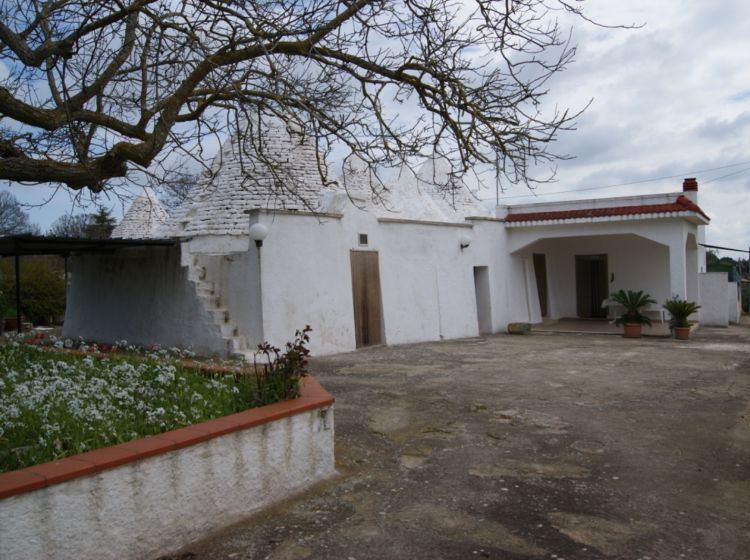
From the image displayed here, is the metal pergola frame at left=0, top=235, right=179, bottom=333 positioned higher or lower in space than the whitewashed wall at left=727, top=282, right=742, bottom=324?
higher

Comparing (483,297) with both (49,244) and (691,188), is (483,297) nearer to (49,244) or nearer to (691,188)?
(691,188)

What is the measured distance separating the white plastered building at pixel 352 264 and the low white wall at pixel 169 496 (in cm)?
411

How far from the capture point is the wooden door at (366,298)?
13.2 m

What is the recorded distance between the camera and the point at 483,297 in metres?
17.2

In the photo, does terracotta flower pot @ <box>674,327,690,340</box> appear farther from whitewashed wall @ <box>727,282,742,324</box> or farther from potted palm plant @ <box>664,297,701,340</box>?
whitewashed wall @ <box>727,282,742,324</box>

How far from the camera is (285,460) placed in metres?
4.60

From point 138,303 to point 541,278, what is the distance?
11991mm

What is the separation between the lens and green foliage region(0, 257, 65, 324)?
72.5 ft

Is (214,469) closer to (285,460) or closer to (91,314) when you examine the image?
(285,460)

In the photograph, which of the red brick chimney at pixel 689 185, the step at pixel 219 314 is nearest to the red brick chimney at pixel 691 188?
the red brick chimney at pixel 689 185

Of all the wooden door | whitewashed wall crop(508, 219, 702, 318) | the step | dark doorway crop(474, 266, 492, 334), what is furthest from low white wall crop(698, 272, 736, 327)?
the step

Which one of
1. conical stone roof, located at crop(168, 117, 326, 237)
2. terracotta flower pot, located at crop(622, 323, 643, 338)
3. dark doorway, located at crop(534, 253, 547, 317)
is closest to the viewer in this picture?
conical stone roof, located at crop(168, 117, 326, 237)

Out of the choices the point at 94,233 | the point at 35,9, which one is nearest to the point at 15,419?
the point at 35,9

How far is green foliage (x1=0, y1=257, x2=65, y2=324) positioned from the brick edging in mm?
20182
